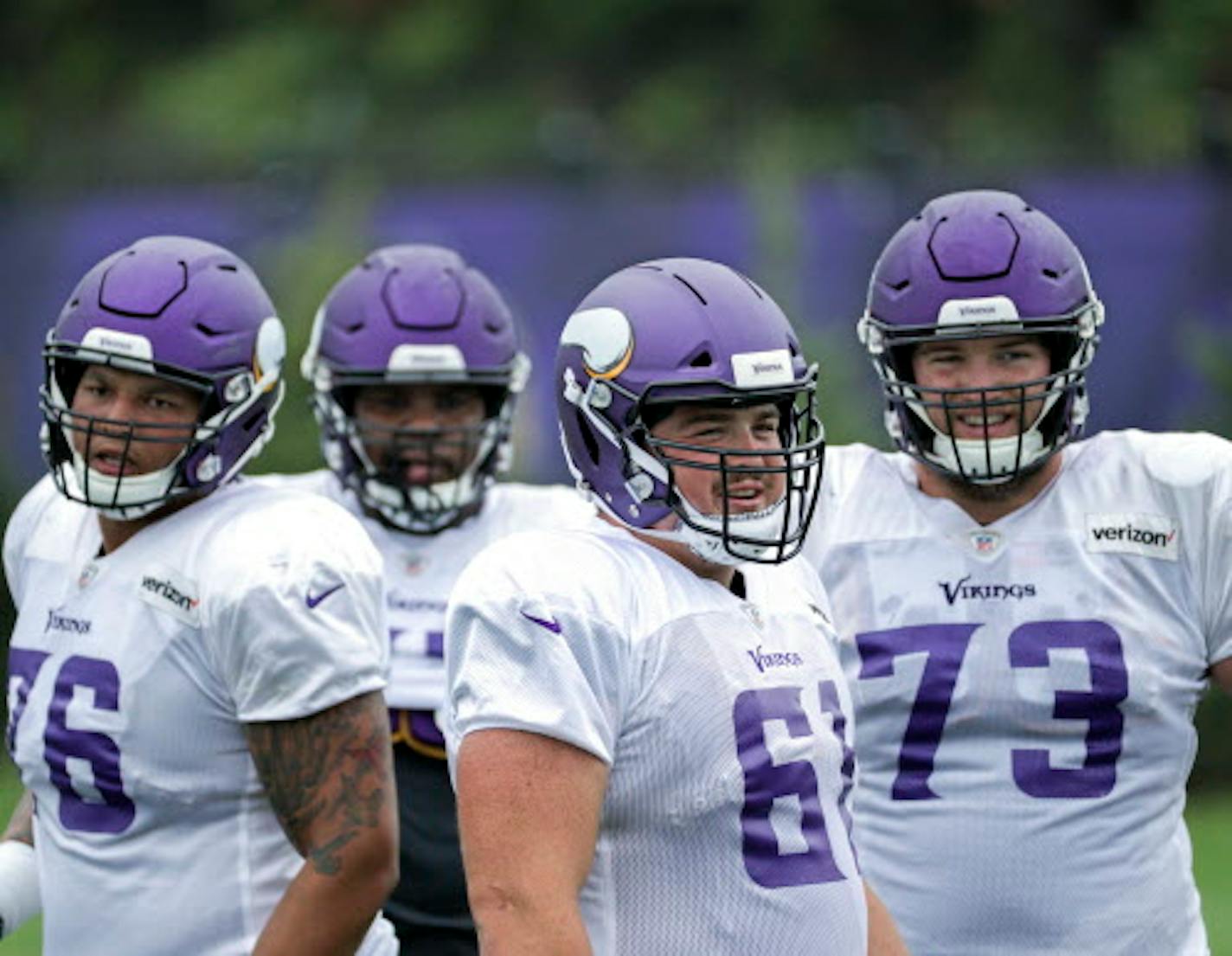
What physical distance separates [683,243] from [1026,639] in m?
6.87

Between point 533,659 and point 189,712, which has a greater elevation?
point 533,659

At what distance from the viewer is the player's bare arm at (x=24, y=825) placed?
13.9ft

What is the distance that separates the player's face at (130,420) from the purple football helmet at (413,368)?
4.05ft

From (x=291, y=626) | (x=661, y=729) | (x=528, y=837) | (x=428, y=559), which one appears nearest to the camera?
(x=528, y=837)

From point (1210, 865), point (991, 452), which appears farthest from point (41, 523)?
point (1210, 865)

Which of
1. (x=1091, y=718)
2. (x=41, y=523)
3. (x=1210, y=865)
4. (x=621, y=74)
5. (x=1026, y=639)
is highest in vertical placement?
(x=621, y=74)

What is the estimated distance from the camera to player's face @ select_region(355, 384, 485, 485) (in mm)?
5273

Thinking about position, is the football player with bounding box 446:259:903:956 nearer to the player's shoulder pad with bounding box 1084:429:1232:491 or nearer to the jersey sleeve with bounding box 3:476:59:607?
the player's shoulder pad with bounding box 1084:429:1232:491

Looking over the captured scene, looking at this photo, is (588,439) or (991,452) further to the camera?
(991,452)

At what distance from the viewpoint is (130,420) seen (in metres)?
4.00

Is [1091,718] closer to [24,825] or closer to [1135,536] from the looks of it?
[1135,536]

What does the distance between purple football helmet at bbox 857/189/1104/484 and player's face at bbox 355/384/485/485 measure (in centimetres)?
114

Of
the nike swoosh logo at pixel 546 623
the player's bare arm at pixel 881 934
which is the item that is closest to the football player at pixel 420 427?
the player's bare arm at pixel 881 934

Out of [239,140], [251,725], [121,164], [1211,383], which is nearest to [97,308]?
[251,725]
